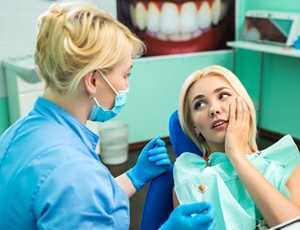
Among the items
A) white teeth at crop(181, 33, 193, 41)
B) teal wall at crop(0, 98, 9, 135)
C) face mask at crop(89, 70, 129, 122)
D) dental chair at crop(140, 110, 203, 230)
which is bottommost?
teal wall at crop(0, 98, 9, 135)

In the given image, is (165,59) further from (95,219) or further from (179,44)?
(95,219)

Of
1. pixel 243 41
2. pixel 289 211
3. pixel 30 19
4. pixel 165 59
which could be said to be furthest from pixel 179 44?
pixel 289 211

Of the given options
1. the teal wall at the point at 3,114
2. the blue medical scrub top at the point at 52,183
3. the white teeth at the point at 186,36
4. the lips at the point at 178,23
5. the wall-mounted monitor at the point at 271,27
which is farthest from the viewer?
the white teeth at the point at 186,36

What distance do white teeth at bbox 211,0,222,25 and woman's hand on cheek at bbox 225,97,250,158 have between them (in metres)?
2.69

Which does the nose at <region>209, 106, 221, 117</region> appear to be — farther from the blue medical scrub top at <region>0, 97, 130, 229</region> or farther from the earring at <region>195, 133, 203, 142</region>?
the blue medical scrub top at <region>0, 97, 130, 229</region>

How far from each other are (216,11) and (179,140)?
8.82 ft

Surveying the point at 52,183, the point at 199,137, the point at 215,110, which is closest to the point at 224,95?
the point at 215,110

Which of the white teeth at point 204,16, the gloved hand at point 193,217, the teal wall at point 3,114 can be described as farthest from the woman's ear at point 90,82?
the white teeth at point 204,16

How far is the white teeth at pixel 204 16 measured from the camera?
401 cm

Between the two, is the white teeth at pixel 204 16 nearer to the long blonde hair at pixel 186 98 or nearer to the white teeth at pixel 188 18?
the white teeth at pixel 188 18

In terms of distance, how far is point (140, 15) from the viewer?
12.3 ft

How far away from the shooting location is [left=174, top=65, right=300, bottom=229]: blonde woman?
4.57ft

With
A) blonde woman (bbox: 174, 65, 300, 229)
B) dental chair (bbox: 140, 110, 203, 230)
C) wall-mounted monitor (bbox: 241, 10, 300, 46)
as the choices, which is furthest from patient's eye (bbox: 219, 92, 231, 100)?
wall-mounted monitor (bbox: 241, 10, 300, 46)

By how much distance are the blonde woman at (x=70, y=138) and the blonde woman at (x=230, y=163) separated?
1.01ft
